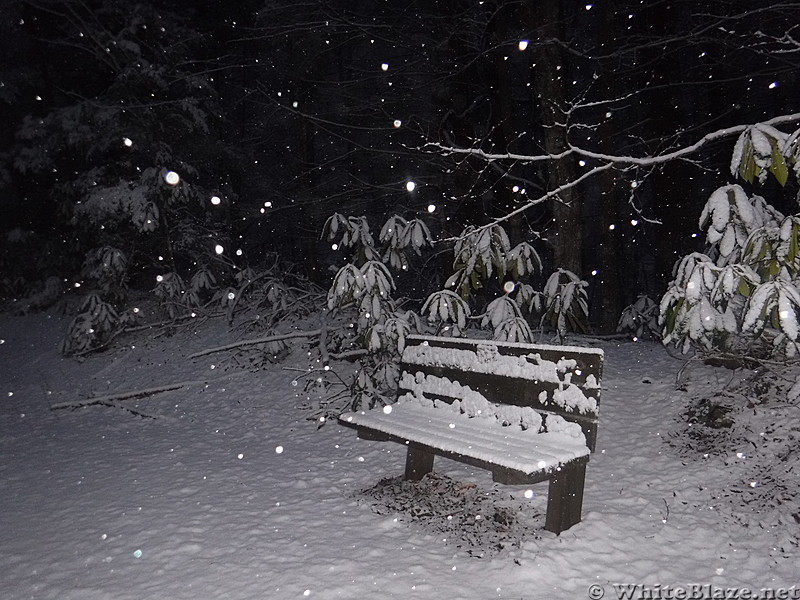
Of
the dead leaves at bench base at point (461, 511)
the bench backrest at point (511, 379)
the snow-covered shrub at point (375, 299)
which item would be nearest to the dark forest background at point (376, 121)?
the snow-covered shrub at point (375, 299)

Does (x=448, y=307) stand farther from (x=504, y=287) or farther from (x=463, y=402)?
(x=463, y=402)

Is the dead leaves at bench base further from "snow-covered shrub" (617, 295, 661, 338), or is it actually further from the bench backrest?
"snow-covered shrub" (617, 295, 661, 338)

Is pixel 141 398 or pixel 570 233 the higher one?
pixel 570 233

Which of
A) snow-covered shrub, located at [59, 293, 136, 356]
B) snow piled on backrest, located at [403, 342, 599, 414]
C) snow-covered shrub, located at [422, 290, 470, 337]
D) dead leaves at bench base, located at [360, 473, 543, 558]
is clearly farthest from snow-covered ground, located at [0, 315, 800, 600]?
snow-covered shrub, located at [59, 293, 136, 356]

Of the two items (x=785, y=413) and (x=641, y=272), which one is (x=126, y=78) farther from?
(x=641, y=272)

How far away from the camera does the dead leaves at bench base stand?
11.9 feet

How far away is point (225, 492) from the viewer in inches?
180

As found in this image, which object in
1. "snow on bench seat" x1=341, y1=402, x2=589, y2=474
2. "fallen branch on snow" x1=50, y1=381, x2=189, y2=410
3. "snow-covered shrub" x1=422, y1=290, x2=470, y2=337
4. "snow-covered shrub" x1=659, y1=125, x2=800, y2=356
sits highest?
"snow-covered shrub" x1=659, y1=125, x2=800, y2=356

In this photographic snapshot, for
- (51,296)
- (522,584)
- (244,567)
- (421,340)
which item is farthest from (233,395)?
(51,296)

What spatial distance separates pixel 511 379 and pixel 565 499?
0.92 metres

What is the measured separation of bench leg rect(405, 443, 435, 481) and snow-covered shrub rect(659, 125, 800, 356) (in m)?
2.10

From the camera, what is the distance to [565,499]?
358 centimetres

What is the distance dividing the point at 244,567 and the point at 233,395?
15.5ft

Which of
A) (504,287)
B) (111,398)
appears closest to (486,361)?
(504,287)
